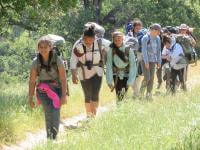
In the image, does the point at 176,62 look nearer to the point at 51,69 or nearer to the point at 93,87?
the point at 93,87

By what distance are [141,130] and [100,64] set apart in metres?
3.34

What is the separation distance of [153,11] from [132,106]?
26455 millimetres

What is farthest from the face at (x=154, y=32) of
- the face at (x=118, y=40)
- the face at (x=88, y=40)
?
the face at (x=88, y=40)

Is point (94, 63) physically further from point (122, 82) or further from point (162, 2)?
point (162, 2)

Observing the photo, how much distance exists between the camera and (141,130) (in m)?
7.04

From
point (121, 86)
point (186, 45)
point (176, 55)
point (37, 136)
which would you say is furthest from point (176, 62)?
point (37, 136)

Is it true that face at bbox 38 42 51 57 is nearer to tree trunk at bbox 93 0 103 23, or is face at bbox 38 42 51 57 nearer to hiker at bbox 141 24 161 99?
hiker at bbox 141 24 161 99

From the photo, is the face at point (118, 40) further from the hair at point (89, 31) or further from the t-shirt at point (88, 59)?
the hair at point (89, 31)

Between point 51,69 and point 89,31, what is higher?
point 89,31

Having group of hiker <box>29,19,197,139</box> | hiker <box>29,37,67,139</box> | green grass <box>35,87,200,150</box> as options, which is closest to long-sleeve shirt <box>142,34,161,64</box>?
group of hiker <box>29,19,197,139</box>

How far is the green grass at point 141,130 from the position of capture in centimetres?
609

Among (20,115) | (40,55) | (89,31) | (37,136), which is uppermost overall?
(89,31)

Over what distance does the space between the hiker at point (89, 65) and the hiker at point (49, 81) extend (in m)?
1.65

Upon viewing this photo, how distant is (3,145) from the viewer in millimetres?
9438
